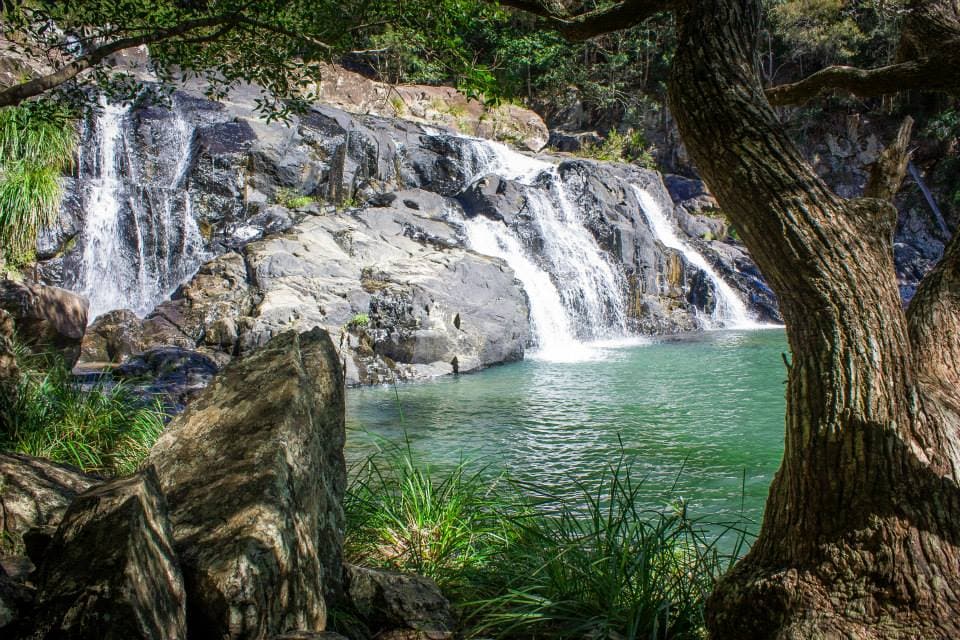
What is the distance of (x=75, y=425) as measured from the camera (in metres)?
5.01

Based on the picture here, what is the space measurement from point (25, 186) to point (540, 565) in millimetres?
11273

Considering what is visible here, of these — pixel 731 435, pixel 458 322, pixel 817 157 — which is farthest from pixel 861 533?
pixel 817 157

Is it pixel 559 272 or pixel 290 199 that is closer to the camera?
pixel 290 199

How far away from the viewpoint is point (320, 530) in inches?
97.3

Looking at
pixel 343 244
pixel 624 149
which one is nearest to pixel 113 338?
pixel 343 244

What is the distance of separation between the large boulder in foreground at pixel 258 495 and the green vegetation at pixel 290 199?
13267 millimetres

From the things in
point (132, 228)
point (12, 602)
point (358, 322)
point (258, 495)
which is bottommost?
point (12, 602)

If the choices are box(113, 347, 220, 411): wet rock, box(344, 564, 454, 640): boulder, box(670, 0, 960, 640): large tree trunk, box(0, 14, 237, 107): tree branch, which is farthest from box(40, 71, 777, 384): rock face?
box(670, 0, 960, 640): large tree trunk

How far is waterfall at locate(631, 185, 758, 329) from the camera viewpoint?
19.4 m

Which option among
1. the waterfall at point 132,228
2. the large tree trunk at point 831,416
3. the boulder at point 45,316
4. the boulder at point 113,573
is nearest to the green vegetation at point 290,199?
the waterfall at point 132,228

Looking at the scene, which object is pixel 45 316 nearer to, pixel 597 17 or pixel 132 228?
pixel 132 228

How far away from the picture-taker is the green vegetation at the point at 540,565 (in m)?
2.38

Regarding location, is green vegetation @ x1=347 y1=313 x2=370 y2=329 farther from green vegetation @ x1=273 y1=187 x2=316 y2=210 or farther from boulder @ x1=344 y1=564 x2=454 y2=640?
boulder @ x1=344 y1=564 x2=454 y2=640

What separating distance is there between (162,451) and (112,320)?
10.3 m
